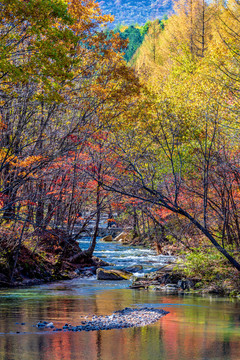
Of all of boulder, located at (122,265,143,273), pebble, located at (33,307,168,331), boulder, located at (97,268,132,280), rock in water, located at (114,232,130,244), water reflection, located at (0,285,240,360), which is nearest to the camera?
water reflection, located at (0,285,240,360)

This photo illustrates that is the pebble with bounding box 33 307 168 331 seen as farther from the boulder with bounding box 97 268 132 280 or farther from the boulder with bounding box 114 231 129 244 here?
the boulder with bounding box 114 231 129 244

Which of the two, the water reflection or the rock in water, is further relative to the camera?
the rock in water

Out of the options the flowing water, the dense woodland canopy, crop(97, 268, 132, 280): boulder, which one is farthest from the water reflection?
crop(97, 268, 132, 280): boulder

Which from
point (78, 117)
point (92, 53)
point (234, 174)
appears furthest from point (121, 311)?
point (92, 53)

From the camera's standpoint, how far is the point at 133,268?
2181 cm

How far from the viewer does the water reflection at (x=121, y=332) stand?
8.16m

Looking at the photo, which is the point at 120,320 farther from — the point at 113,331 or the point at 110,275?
the point at 110,275

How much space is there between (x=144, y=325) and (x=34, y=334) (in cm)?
270

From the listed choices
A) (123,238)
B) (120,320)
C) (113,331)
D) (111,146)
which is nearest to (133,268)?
(111,146)

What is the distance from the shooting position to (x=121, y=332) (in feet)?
32.6

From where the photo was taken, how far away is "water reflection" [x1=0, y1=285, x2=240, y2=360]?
8.16 m

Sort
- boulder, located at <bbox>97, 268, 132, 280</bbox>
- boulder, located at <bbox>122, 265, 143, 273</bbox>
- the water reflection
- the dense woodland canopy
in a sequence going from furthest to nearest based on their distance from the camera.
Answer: boulder, located at <bbox>122, 265, 143, 273</bbox> → boulder, located at <bbox>97, 268, 132, 280</bbox> → the dense woodland canopy → the water reflection

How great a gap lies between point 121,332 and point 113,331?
0.18 m

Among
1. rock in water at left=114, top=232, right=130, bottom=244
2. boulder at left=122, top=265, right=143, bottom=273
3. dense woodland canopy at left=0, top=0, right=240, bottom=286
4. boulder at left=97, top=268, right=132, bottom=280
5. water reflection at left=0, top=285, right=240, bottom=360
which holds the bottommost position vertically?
water reflection at left=0, top=285, right=240, bottom=360
